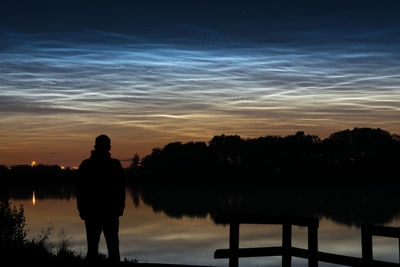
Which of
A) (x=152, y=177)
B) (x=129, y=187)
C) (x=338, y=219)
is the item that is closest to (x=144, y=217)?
(x=338, y=219)

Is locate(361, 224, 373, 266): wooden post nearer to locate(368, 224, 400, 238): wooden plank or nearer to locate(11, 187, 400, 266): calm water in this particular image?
locate(368, 224, 400, 238): wooden plank

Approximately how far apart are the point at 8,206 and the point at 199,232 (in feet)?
148

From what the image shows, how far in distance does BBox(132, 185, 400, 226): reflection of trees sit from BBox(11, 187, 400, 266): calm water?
14.5 ft

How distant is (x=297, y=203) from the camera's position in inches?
4136

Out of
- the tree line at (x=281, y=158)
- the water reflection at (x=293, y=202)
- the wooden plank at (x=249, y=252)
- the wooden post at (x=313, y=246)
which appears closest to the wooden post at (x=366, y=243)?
the wooden post at (x=313, y=246)

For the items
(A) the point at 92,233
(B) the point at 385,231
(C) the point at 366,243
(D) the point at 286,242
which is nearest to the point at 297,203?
(D) the point at 286,242

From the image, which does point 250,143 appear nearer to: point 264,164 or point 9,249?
point 264,164

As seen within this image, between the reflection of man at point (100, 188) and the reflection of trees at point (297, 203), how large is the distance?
2382 inches

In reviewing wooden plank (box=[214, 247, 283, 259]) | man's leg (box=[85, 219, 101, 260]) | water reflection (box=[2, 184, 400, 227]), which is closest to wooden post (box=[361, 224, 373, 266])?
wooden plank (box=[214, 247, 283, 259])

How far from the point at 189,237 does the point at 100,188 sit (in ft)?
→ 156

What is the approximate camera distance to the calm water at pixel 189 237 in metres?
42.4

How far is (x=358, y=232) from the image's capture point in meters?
61.6

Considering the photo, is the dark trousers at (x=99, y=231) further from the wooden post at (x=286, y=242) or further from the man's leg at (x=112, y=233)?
the wooden post at (x=286, y=242)

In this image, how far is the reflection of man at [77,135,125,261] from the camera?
1003 cm
